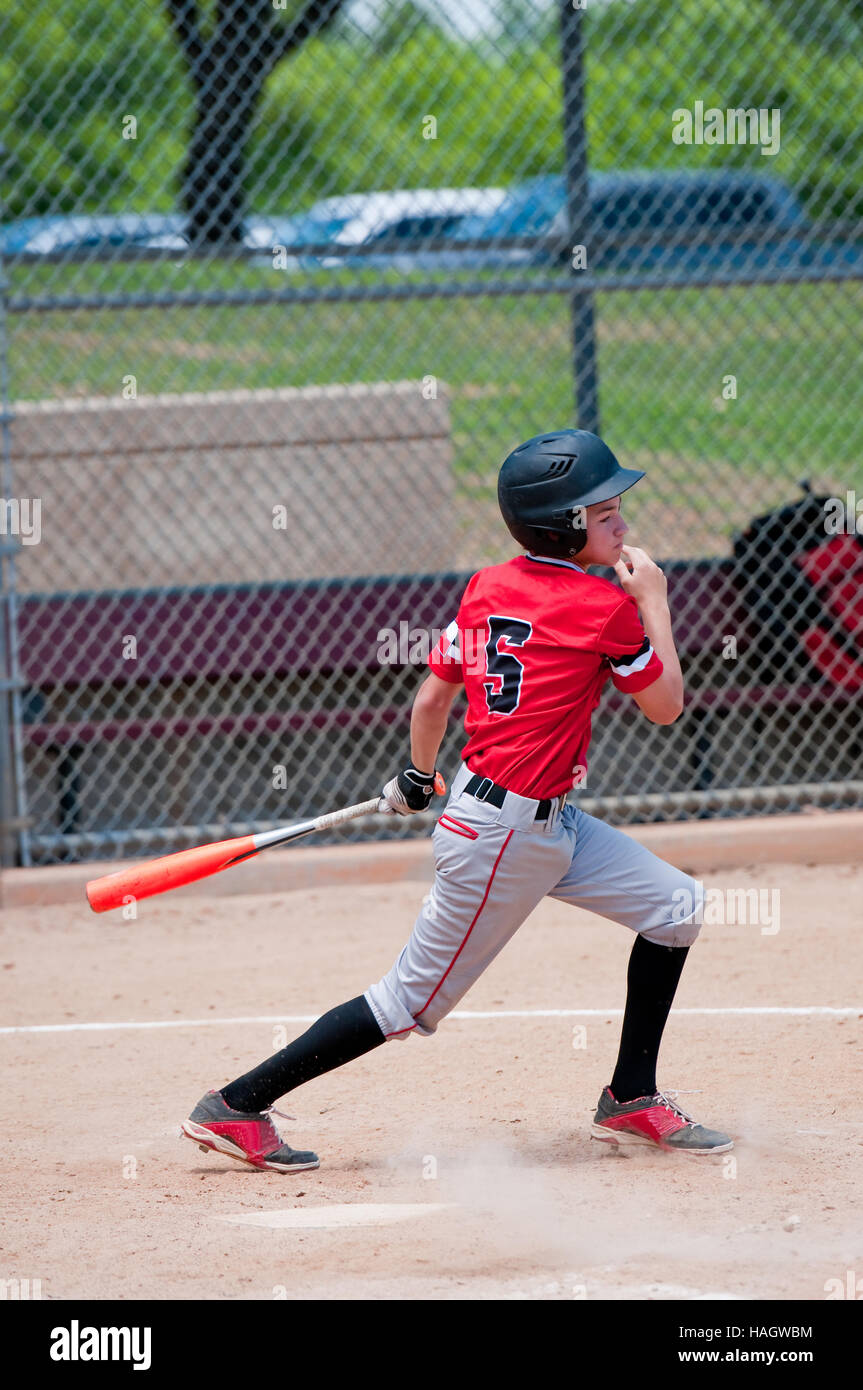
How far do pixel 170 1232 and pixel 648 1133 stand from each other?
106cm

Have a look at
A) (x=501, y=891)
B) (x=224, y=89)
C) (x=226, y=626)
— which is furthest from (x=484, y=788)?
(x=224, y=89)

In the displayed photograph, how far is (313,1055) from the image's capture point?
10.5 ft

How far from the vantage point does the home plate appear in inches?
117

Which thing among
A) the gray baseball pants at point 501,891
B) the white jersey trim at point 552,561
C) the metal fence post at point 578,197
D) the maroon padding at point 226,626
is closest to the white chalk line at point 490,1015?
the gray baseball pants at point 501,891

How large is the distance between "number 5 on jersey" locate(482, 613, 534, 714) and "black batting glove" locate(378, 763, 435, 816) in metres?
0.32

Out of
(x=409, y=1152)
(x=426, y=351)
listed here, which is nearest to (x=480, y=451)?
(x=426, y=351)

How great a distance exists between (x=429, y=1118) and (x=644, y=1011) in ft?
2.15

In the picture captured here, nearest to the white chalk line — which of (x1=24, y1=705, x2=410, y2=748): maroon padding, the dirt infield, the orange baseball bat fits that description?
the dirt infield

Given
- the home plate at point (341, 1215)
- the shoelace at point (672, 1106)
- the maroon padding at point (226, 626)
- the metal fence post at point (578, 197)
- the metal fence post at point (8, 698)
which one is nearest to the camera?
the home plate at point (341, 1215)

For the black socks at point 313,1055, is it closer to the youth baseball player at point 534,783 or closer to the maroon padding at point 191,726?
the youth baseball player at point 534,783

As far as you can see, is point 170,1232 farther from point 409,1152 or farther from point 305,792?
point 305,792

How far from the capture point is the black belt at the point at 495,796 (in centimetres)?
308

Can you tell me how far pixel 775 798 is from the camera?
633cm

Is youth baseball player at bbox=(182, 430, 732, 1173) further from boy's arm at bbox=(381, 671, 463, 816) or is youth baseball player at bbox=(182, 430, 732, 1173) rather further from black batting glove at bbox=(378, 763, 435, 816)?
black batting glove at bbox=(378, 763, 435, 816)
